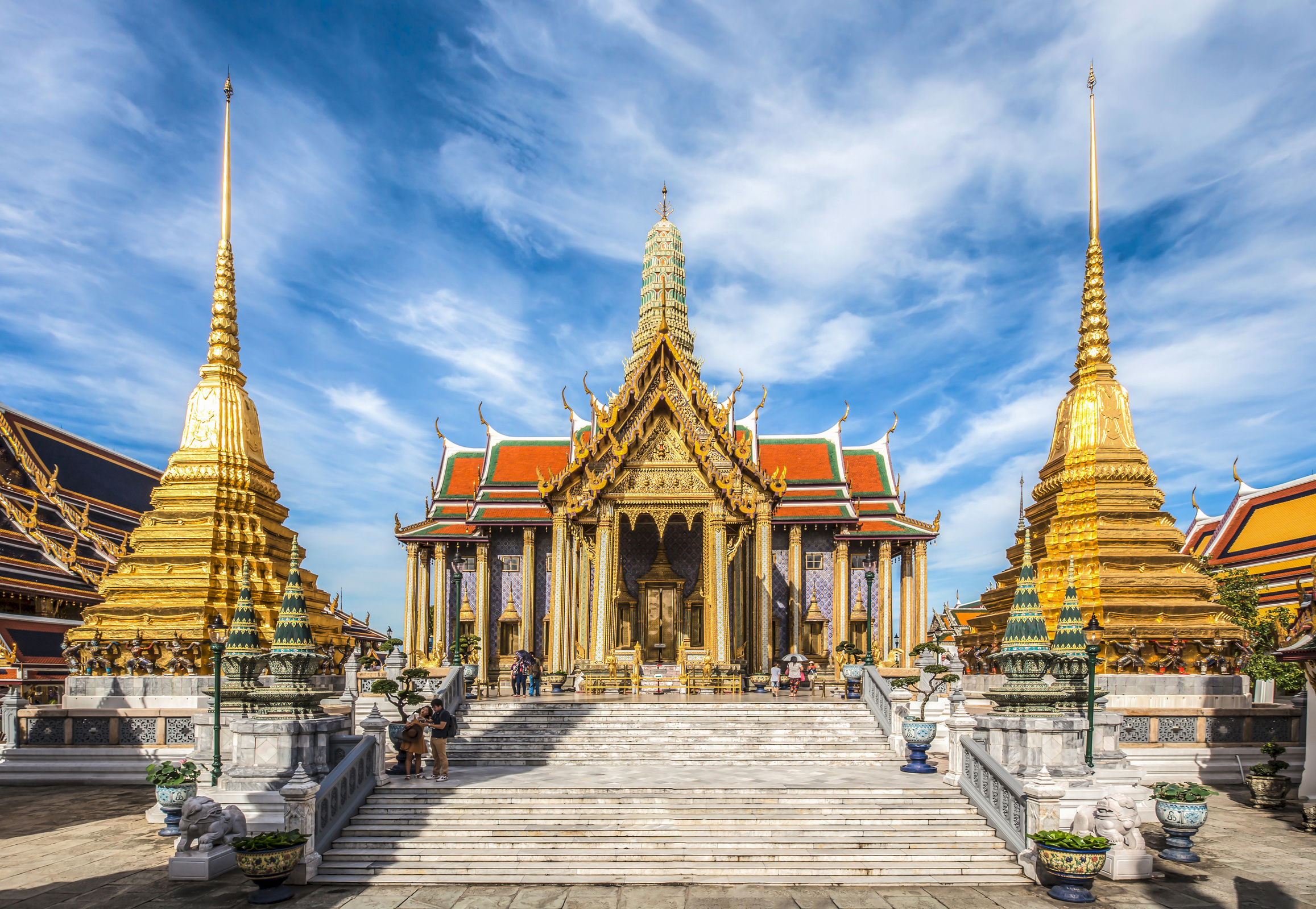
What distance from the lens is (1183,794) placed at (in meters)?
10.9

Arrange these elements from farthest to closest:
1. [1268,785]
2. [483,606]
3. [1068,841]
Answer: [483,606] < [1268,785] < [1068,841]

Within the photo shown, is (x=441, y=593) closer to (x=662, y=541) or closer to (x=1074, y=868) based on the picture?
(x=662, y=541)

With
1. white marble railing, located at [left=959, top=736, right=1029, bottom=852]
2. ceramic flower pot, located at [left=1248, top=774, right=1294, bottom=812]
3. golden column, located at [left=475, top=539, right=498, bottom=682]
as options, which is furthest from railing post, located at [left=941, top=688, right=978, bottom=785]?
golden column, located at [left=475, top=539, right=498, bottom=682]

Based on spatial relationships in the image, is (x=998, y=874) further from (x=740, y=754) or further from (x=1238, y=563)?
(x=1238, y=563)

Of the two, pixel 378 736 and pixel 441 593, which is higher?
pixel 441 593

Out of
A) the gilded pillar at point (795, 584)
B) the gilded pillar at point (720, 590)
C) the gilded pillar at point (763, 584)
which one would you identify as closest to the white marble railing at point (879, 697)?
the gilded pillar at point (720, 590)

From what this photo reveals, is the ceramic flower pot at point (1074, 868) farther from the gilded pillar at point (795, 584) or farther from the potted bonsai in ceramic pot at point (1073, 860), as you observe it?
the gilded pillar at point (795, 584)

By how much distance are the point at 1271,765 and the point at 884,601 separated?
1552cm

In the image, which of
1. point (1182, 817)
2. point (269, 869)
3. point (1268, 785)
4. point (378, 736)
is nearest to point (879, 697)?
point (1268, 785)

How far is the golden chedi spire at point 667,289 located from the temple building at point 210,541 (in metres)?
18.0

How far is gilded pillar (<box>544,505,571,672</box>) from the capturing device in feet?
81.5

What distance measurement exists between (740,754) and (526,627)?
1512 centimetres

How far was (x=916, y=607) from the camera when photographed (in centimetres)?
2983

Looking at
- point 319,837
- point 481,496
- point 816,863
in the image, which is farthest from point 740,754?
Answer: point 481,496
